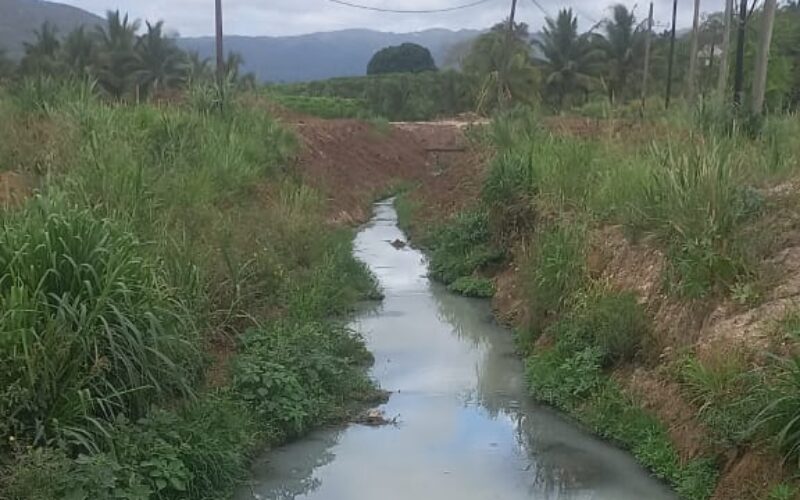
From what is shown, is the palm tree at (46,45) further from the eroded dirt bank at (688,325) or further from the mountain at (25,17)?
the mountain at (25,17)

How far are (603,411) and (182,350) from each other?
3250 millimetres

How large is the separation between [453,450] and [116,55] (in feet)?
101

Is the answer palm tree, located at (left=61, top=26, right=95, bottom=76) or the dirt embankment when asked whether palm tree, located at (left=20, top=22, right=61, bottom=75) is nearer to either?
palm tree, located at (left=61, top=26, right=95, bottom=76)

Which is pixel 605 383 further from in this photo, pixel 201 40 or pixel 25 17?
pixel 201 40

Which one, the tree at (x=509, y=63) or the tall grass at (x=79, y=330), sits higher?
the tree at (x=509, y=63)

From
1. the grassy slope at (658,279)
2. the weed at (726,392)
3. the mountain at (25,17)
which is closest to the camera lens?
the weed at (726,392)

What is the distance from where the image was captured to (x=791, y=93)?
2978cm

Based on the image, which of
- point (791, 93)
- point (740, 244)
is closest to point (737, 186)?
point (740, 244)

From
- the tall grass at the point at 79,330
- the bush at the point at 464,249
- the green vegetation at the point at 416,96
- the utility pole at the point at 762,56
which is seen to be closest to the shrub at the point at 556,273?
the bush at the point at 464,249

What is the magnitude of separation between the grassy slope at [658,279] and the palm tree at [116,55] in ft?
80.4

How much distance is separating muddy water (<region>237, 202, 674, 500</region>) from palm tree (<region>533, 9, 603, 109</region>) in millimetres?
32594

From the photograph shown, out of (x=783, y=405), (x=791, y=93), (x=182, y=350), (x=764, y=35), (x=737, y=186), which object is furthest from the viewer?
(x=791, y=93)

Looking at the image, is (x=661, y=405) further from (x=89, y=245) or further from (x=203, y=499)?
(x=89, y=245)

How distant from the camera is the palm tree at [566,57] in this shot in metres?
40.3
